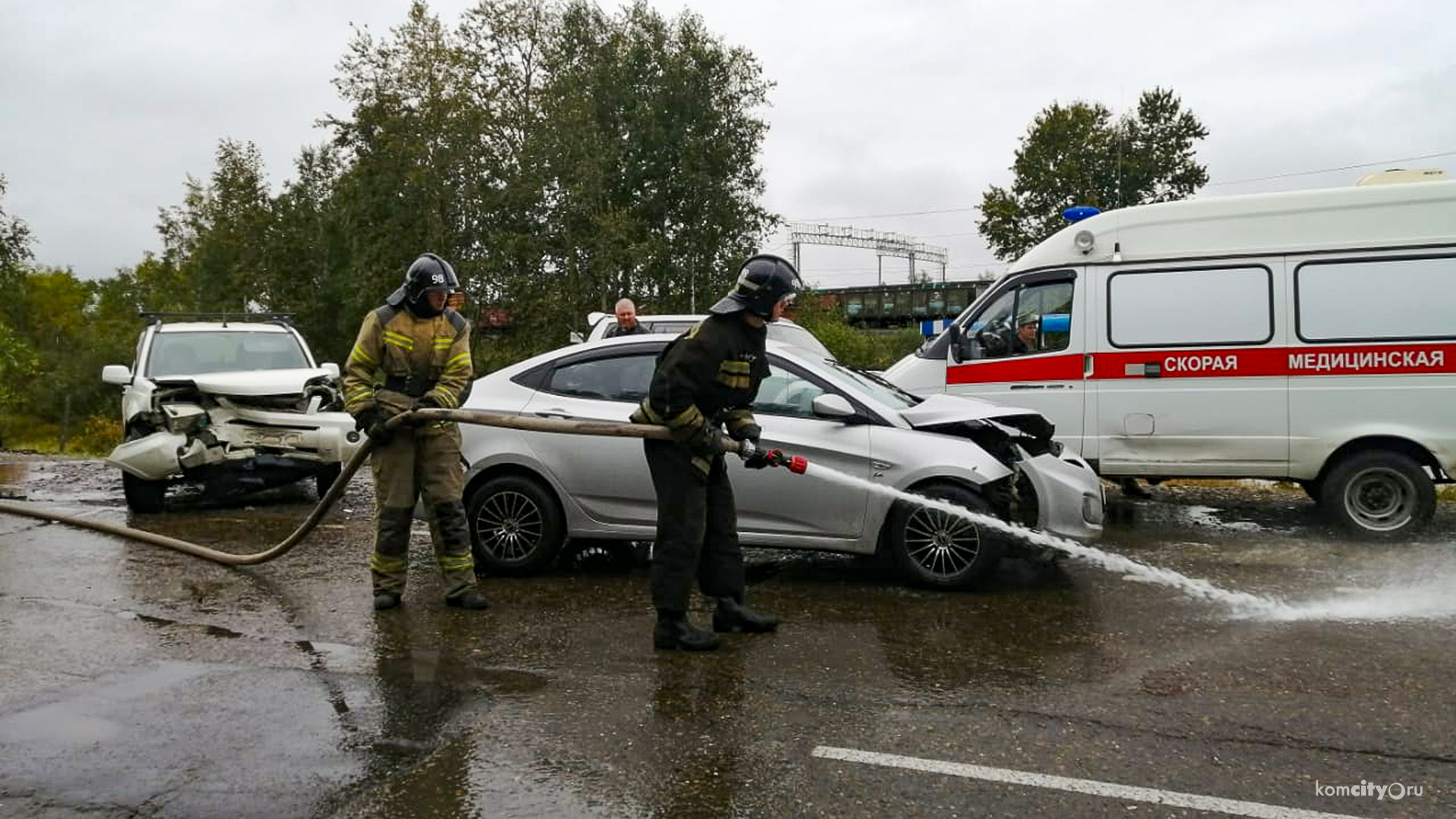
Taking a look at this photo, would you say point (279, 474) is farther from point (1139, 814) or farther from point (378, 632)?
point (1139, 814)

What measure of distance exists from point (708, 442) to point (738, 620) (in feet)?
3.40

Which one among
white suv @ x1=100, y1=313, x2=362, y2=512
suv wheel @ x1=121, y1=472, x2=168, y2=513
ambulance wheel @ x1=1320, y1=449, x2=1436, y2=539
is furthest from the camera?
suv wheel @ x1=121, y1=472, x2=168, y2=513

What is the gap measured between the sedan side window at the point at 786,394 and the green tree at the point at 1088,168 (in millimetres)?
39935

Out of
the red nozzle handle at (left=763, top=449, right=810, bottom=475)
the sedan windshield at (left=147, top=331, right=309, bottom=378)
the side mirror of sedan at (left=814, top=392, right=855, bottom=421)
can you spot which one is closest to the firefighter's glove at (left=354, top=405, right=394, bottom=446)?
the red nozzle handle at (left=763, top=449, right=810, bottom=475)

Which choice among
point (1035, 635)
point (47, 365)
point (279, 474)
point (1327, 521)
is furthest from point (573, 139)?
point (47, 365)

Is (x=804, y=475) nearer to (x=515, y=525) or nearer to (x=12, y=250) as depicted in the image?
(x=515, y=525)

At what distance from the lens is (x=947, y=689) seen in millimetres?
4758

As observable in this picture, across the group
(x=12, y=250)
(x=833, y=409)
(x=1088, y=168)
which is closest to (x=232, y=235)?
(x=12, y=250)

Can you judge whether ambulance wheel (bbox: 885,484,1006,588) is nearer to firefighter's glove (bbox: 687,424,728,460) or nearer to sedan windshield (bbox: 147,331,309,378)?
firefighter's glove (bbox: 687,424,728,460)

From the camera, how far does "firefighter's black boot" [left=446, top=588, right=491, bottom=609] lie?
627 centimetres

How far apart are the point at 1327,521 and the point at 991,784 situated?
22.8 ft

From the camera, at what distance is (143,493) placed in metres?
10.2

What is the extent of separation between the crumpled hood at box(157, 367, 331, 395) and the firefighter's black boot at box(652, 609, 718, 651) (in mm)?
6006
